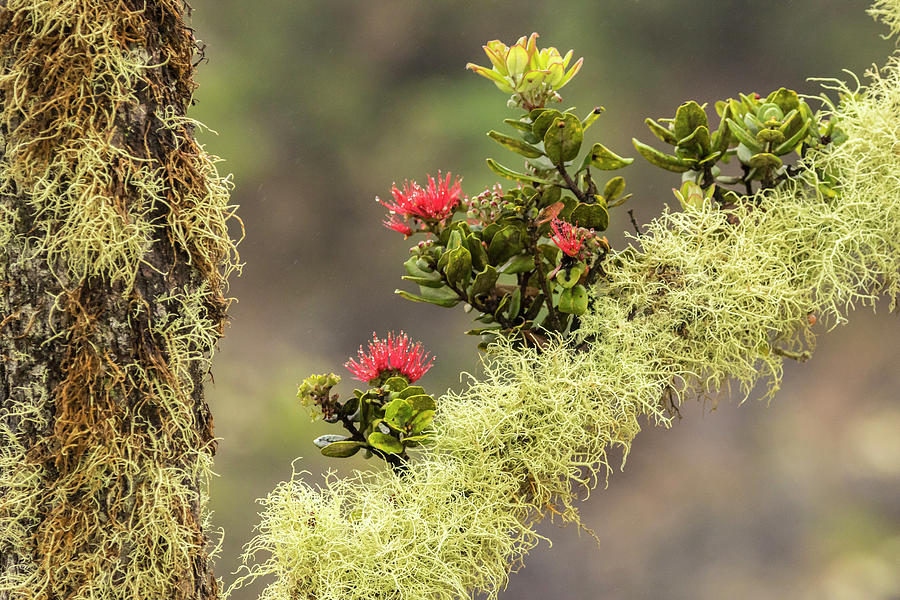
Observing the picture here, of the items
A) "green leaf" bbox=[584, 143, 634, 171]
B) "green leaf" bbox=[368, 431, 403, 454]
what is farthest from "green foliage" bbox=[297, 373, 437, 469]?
"green leaf" bbox=[584, 143, 634, 171]

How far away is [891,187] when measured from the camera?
933mm

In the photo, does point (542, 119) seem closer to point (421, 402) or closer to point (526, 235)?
point (526, 235)

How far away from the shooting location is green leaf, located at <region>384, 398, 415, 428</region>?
913 millimetres

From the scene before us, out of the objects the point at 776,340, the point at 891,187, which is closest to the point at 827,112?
the point at 891,187

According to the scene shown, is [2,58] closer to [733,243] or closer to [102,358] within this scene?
[102,358]

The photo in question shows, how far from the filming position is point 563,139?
0.93 meters

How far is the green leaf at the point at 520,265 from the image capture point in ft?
3.17

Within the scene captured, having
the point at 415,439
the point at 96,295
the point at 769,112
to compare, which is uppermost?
the point at 769,112

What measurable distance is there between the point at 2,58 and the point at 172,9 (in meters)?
0.16

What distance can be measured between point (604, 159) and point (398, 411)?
0.39 meters

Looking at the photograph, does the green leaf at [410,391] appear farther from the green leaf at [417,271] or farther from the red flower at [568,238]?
the red flower at [568,238]

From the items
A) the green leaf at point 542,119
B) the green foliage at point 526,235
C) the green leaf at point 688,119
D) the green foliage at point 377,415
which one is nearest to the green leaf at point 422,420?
the green foliage at point 377,415

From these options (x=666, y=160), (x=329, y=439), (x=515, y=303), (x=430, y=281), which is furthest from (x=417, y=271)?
(x=666, y=160)

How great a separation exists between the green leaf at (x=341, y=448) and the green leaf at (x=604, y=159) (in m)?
0.44
